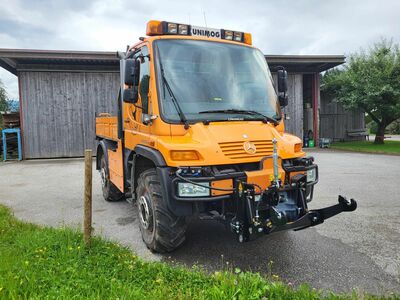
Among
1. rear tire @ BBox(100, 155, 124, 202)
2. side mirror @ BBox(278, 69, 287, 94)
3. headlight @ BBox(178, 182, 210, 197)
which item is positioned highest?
side mirror @ BBox(278, 69, 287, 94)

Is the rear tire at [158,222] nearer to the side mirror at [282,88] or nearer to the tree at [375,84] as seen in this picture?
the side mirror at [282,88]

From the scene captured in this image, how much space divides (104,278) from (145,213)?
1206mm

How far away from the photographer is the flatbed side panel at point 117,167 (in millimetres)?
5270

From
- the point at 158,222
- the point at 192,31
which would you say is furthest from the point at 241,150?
the point at 192,31

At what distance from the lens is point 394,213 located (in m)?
5.64

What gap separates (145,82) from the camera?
4141 mm

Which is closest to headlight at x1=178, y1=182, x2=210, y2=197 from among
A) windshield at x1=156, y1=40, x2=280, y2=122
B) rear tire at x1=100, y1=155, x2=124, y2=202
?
windshield at x1=156, y1=40, x2=280, y2=122

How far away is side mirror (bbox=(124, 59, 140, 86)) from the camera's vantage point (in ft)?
13.1

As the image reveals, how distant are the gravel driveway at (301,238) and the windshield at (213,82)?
1686 mm

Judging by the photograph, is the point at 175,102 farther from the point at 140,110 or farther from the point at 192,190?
the point at 192,190

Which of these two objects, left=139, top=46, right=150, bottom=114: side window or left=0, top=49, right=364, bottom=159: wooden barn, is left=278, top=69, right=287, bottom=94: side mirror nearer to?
left=139, top=46, right=150, bottom=114: side window

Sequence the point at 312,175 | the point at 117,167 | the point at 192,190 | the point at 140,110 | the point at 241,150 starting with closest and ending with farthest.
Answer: the point at 192,190
the point at 241,150
the point at 312,175
the point at 140,110
the point at 117,167

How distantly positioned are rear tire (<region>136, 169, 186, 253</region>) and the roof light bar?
6.19 feet

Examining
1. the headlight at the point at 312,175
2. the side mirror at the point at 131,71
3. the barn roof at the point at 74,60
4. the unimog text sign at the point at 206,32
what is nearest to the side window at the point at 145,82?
the side mirror at the point at 131,71
